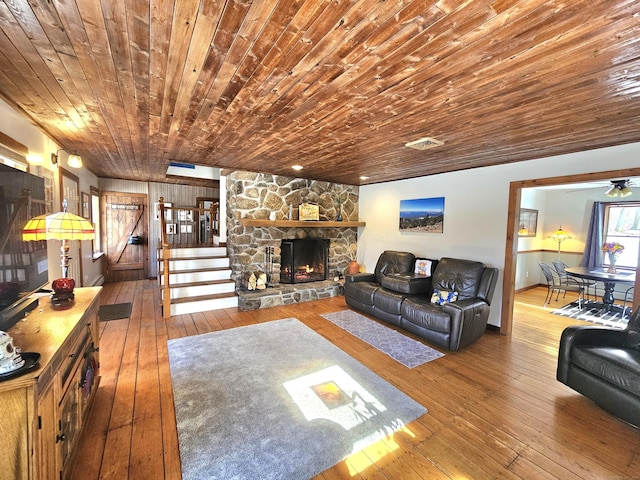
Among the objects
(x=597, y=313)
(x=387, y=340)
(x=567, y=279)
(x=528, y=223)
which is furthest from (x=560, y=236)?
(x=387, y=340)

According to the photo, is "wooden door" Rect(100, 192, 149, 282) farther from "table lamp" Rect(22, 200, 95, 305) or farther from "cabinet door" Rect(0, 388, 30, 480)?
"cabinet door" Rect(0, 388, 30, 480)

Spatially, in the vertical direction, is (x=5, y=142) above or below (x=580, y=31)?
below

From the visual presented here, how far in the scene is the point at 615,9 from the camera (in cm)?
113

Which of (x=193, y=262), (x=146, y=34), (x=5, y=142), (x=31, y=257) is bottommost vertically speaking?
(x=193, y=262)

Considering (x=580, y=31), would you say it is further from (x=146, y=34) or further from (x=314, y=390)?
(x=314, y=390)

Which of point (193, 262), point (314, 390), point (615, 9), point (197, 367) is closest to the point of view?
point (615, 9)

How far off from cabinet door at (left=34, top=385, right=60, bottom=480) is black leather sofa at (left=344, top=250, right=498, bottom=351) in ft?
11.3

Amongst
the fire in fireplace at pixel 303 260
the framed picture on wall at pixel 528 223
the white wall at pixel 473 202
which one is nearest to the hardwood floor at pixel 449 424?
the white wall at pixel 473 202

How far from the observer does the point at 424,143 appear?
298cm

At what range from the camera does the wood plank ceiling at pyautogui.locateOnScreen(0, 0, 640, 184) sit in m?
1.20

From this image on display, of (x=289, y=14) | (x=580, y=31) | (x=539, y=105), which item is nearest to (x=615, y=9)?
(x=580, y=31)

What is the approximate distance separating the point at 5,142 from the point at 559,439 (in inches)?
184

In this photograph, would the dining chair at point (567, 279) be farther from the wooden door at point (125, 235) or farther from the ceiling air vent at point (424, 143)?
the wooden door at point (125, 235)

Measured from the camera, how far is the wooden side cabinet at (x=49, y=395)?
1100 mm
